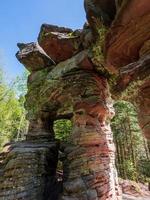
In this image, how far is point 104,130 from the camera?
1236 centimetres

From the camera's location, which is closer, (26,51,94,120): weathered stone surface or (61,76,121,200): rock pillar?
(61,76,121,200): rock pillar

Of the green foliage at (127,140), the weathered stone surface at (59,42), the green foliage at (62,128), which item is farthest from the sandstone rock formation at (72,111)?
the green foliage at (127,140)

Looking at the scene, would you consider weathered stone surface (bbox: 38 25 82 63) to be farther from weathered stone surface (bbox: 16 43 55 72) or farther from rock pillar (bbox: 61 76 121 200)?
rock pillar (bbox: 61 76 121 200)

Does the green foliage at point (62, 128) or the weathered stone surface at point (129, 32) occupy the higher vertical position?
the green foliage at point (62, 128)

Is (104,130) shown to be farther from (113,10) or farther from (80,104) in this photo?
(113,10)

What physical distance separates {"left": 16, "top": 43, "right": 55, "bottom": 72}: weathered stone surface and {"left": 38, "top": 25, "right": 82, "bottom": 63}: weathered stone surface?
848 mm

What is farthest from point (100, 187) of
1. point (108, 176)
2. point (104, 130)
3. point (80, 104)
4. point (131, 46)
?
point (131, 46)

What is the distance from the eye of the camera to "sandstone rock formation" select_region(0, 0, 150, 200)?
10414 millimetres

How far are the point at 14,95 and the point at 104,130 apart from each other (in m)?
16.8

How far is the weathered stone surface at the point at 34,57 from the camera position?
48.4 feet

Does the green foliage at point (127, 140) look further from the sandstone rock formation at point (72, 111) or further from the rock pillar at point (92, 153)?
the rock pillar at point (92, 153)

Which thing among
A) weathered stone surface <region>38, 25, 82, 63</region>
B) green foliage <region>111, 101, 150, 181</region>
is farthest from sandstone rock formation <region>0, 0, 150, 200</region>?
green foliage <region>111, 101, 150, 181</region>

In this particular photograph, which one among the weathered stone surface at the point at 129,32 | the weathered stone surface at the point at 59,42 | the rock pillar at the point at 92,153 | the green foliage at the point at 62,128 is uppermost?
the weathered stone surface at the point at 59,42

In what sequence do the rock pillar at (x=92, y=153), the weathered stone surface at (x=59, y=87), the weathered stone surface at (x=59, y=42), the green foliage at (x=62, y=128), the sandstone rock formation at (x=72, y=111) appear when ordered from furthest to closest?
1. the green foliage at (x=62, y=128)
2. the weathered stone surface at (x=59, y=42)
3. the weathered stone surface at (x=59, y=87)
4. the rock pillar at (x=92, y=153)
5. the sandstone rock formation at (x=72, y=111)
